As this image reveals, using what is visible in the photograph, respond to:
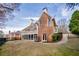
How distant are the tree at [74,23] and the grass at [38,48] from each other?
9 cm

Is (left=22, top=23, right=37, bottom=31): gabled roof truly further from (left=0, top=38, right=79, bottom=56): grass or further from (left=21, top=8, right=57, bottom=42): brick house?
(left=0, top=38, right=79, bottom=56): grass

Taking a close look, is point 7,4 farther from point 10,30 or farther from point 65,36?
point 65,36

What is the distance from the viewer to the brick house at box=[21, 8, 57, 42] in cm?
215

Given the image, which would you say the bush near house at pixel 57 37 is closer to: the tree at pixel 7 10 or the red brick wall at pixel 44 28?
the red brick wall at pixel 44 28

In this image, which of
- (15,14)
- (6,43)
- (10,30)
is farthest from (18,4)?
(6,43)

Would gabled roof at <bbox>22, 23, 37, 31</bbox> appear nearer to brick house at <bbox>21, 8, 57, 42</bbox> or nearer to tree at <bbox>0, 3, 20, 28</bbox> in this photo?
brick house at <bbox>21, 8, 57, 42</bbox>

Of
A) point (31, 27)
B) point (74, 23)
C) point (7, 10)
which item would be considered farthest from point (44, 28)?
point (7, 10)

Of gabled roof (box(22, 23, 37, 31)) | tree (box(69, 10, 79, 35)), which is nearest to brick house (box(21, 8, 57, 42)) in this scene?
gabled roof (box(22, 23, 37, 31))

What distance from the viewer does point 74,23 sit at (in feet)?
7.00

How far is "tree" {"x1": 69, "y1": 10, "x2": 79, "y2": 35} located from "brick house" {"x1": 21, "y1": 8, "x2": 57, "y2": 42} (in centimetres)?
16

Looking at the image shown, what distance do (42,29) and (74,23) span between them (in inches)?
12.6

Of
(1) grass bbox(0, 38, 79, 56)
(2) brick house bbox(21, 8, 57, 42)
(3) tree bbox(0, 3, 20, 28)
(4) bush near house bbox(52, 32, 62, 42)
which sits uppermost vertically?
(3) tree bbox(0, 3, 20, 28)

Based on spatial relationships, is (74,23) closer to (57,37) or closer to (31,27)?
(57,37)

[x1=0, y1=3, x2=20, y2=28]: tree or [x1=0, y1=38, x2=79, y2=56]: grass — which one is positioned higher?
[x1=0, y1=3, x2=20, y2=28]: tree
